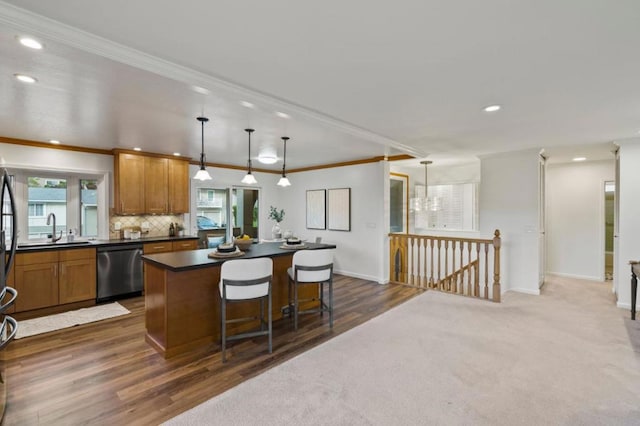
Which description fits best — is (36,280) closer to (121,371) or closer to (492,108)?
(121,371)

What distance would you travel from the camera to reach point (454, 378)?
8.45 feet

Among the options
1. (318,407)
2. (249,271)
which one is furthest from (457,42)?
(318,407)

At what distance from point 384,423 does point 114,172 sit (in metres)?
5.47

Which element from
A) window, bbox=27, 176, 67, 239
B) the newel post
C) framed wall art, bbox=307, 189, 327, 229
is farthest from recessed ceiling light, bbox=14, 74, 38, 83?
the newel post

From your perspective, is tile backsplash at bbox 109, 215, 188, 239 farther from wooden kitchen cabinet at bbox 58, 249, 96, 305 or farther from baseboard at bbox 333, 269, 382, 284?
baseboard at bbox 333, 269, 382, 284

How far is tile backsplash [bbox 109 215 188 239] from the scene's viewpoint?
5270 mm

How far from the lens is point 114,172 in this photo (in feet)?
16.9

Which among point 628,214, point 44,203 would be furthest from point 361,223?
point 44,203

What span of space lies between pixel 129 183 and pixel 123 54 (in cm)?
375

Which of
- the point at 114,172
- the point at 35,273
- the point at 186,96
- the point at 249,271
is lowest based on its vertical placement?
the point at 35,273

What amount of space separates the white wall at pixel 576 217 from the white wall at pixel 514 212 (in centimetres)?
180

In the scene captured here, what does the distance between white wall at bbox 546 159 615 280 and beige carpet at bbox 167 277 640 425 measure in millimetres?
2676

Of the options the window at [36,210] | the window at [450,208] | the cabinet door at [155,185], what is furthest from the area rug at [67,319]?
the window at [450,208]

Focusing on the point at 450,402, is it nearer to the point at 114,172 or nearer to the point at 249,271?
the point at 249,271
